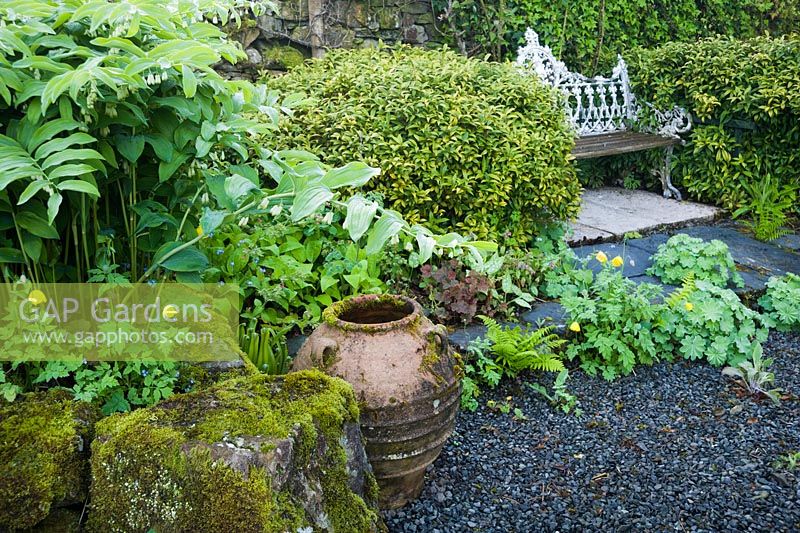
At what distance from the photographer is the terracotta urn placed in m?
2.51

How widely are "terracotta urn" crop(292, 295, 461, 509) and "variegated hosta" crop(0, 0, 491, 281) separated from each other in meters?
0.49

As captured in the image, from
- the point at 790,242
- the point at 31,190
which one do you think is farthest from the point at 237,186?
the point at 790,242

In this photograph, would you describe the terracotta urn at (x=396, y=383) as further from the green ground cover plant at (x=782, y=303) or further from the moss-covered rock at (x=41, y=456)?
the green ground cover plant at (x=782, y=303)

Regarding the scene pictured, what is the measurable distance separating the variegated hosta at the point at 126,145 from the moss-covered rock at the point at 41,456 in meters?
0.42

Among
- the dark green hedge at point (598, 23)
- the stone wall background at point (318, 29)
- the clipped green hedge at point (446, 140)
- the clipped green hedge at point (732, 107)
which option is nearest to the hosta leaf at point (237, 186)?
the clipped green hedge at point (446, 140)

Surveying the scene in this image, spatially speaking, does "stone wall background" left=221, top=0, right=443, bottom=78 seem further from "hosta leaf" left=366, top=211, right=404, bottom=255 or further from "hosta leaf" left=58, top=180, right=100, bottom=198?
"hosta leaf" left=58, top=180, right=100, bottom=198

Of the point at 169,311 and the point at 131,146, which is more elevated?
the point at 131,146

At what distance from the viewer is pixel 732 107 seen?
6320 mm

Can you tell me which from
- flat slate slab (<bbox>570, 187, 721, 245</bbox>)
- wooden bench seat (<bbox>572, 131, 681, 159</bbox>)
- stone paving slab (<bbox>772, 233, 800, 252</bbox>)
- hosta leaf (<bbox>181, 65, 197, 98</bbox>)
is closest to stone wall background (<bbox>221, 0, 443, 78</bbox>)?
wooden bench seat (<bbox>572, 131, 681, 159</bbox>)

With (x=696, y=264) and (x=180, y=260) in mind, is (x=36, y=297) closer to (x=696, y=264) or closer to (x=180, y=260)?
(x=180, y=260)

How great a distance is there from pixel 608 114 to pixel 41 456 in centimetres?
619

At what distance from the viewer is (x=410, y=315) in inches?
105

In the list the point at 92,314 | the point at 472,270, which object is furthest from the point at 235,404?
the point at 472,270

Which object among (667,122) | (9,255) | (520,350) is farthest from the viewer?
(667,122)
